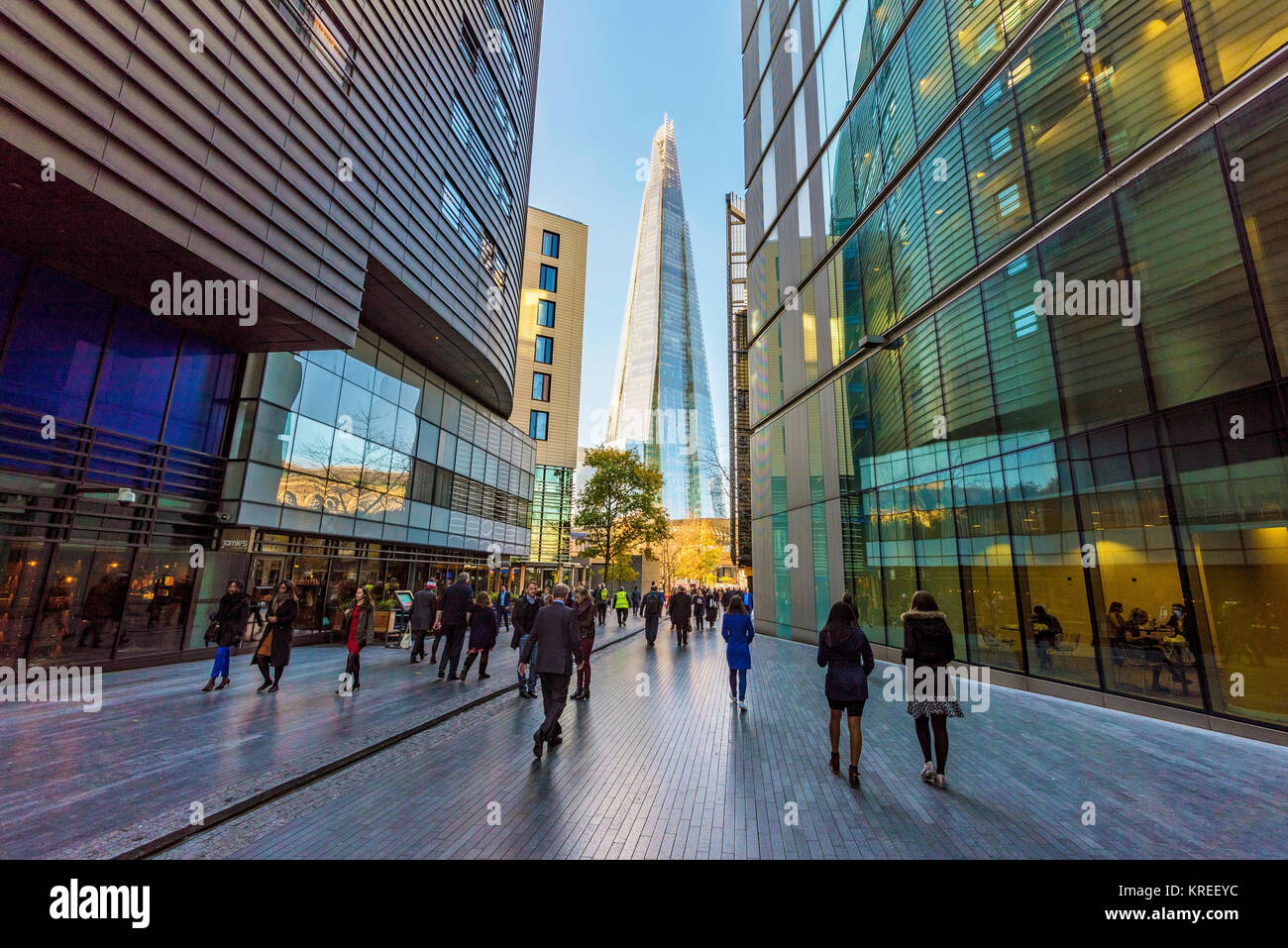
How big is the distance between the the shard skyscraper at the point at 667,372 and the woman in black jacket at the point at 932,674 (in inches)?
4219

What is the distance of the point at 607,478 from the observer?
30109 millimetres

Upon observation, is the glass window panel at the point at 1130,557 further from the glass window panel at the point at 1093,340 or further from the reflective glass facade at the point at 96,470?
the reflective glass facade at the point at 96,470

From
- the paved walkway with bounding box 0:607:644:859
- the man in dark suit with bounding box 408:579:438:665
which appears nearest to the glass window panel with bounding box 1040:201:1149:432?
the paved walkway with bounding box 0:607:644:859

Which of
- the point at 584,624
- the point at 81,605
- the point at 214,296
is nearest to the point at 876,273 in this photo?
the point at 584,624

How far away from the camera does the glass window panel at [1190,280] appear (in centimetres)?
771

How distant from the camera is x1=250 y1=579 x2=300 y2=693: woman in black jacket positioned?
915 centimetres

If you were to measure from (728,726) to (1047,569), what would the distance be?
748cm

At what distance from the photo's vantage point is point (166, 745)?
20.4ft

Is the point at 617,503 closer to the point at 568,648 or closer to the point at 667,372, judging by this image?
the point at 568,648

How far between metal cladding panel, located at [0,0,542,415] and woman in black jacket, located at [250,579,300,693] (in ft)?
21.3

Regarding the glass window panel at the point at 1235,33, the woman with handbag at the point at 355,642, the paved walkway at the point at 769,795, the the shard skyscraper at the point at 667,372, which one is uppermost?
the the shard skyscraper at the point at 667,372

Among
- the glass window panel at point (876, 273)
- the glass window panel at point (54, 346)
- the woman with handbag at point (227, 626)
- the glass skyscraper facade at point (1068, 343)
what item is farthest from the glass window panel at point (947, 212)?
the glass window panel at point (54, 346)

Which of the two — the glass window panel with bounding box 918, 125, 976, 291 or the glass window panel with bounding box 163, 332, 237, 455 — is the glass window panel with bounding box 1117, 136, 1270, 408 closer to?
the glass window panel with bounding box 918, 125, 976, 291
